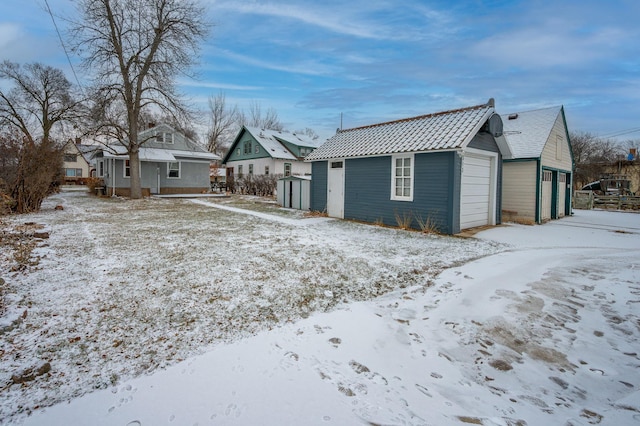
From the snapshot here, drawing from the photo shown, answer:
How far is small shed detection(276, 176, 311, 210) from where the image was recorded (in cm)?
1611

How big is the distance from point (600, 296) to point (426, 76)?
19.4m

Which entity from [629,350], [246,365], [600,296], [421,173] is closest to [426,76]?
[421,173]

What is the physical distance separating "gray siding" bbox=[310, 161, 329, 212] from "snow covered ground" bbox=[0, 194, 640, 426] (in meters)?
7.54

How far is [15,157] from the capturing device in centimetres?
1117

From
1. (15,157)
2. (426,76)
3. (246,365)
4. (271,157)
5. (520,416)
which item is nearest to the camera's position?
(520,416)

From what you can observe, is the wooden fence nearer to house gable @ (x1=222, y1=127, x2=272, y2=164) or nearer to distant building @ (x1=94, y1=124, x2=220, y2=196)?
house gable @ (x1=222, y1=127, x2=272, y2=164)

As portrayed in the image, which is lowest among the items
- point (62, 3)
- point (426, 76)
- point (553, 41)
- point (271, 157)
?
point (271, 157)

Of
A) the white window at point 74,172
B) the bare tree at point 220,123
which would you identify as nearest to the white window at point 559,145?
the bare tree at point 220,123

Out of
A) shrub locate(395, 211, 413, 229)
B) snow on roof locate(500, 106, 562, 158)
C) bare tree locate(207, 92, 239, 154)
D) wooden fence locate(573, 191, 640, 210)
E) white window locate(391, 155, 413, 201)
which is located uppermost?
bare tree locate(207, 92, 239, 154)

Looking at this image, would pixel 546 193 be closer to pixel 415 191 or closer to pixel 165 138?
pixel 415 191

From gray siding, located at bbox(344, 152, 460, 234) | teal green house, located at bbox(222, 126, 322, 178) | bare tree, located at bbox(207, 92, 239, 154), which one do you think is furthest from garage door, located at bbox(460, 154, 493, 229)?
bare tree, located at bbox(207, 92, 239, 154)

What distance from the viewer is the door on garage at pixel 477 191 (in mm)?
10320

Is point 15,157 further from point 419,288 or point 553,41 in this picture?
point 553,41

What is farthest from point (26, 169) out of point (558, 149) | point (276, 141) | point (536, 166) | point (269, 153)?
point (276, 141)
